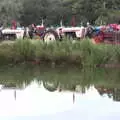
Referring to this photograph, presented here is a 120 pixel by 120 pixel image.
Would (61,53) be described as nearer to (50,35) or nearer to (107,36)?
(107,36)

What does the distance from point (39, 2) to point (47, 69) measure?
3609 centimetres

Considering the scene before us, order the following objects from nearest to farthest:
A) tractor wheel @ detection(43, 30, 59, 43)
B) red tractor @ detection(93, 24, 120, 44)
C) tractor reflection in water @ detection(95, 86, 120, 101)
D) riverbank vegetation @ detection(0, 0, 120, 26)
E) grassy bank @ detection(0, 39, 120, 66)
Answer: tractor reflection in water @ detection(95, 86, 120, 101), grassy bank @ detection(0, 39, 120, 66), red tractor @ detection(93, 24, 120, 44), tractor wheel @ detection(43, 30, 59, 43), riverbank vegetation @ detection(0, 0, 120, 26)

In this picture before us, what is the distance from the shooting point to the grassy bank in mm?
16328

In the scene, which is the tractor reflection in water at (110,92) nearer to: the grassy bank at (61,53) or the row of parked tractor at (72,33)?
the grassy bank at (61,53)

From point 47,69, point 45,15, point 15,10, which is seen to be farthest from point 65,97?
point 45,15

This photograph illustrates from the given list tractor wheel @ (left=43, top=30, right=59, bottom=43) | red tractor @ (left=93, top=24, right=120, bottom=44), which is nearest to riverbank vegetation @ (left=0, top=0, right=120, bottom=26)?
tractor wheel @ (left=43, top=30, right=59, bottom=43)

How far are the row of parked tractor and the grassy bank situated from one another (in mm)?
2450

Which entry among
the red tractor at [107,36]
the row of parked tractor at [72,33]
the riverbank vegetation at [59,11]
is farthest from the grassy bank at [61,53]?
the riverbank vegetation at [59,11]

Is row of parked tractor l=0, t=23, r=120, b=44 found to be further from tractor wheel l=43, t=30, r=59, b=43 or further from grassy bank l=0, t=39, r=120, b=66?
A: grassy bank l=0, t=39, r=120, b=66

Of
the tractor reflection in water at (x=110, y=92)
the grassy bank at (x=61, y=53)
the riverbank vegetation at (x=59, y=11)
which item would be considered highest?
the riverbank vegetation at (x=59, y=11)

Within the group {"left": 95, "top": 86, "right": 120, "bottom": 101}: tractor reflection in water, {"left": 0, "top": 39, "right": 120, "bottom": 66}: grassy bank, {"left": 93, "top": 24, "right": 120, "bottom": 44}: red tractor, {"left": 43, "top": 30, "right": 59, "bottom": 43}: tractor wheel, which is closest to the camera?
{"left": 95, "top": 86, "right": 120, "bottom": 101}: tractor reflection in water

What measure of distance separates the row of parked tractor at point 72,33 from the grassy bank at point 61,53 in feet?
8.04

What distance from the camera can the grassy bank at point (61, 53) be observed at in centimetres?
1633

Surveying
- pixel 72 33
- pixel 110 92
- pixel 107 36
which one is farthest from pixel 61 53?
pixel 72 33
